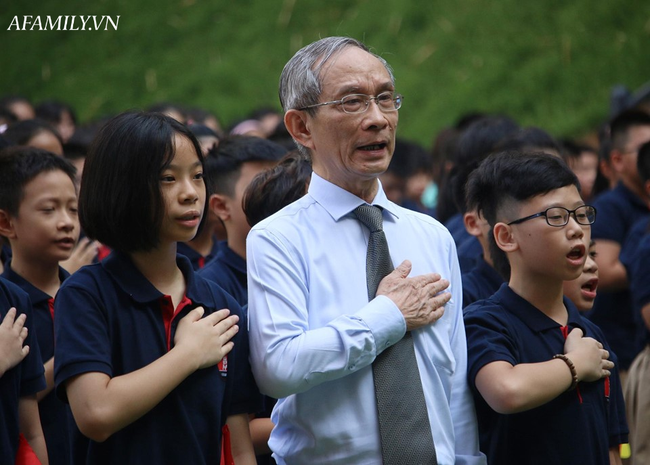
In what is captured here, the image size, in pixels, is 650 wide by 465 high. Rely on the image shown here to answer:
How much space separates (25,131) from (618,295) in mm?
3208

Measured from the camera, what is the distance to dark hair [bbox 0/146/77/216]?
3.33 meters

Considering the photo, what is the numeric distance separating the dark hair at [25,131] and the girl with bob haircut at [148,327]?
2491 mm

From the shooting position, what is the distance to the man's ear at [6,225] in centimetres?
333

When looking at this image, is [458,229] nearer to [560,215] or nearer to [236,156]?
[236,156]

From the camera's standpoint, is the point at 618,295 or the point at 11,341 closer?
the point at 11,341

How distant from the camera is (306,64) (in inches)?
102

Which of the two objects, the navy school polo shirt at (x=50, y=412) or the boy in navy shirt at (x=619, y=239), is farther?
the boy in navy shirt at (x=619, y=239)

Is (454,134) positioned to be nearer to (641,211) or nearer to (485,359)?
(641,211)

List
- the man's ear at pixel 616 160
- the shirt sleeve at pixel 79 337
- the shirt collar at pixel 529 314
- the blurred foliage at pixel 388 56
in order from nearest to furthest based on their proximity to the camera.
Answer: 1. the shirt sleeve at pixel 79 337
2. the shirt collar at pixel 529 314
3. the man's ear at pixel 616 160
4. the blurred foliage at pixel 388 56

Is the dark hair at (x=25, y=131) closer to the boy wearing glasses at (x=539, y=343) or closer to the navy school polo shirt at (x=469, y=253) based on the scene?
the navy school polo shirt at (x=469, y=253)

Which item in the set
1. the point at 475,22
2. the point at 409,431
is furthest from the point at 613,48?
the point at 409,431

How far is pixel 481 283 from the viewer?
3648 mm
